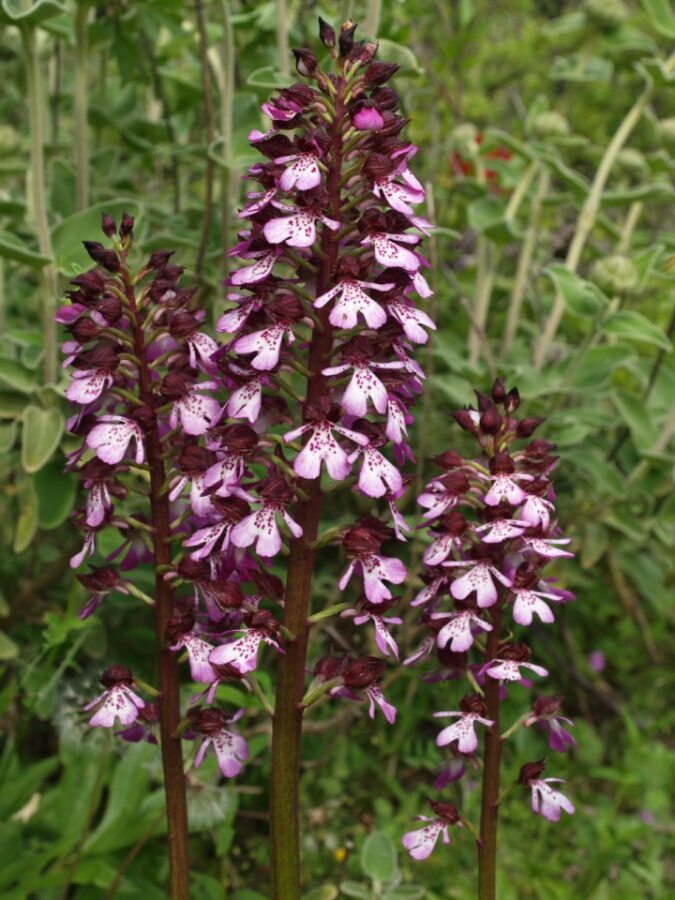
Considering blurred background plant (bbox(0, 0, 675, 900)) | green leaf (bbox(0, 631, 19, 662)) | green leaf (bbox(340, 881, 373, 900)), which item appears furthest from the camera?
green leaf (bbox(0, 631, 19, 662))

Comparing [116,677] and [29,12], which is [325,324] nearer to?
[116,677]

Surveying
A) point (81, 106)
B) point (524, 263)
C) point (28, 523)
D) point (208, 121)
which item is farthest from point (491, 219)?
point (28, 523)

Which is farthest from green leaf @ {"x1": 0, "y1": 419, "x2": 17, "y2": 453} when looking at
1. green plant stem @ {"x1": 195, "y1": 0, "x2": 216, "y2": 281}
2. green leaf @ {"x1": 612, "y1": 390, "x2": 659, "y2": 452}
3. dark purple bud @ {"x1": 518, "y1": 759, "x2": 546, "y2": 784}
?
green leaf @ {"x1": 612, "y1": 390, "x2": 659, "y2": 452}

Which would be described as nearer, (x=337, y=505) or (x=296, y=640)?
(x=296, y=640)

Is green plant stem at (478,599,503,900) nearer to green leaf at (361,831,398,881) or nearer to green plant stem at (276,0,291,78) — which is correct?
green leaf at (361,831,398,881)

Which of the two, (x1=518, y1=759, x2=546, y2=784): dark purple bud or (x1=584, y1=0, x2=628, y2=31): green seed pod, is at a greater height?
(x1=584, y1=0, x2=628, y2=31): green seed pod

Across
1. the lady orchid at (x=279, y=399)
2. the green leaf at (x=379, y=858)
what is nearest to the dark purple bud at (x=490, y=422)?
the lady orchid at (x=279, y=399)

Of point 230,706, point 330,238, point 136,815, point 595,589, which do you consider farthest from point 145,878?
point 595,589

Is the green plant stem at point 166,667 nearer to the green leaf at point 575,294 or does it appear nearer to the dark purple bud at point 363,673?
the dark purple bud at point 363,673
